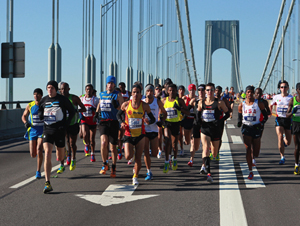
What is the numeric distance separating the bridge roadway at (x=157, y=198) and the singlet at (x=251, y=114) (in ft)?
3.33

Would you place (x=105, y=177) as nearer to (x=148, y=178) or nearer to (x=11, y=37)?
(x=148, y=178)

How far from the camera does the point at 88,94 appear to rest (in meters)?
11.5

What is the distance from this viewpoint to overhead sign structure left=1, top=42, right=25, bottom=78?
21.8m

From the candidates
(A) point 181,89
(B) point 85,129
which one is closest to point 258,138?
(A) point 181,89

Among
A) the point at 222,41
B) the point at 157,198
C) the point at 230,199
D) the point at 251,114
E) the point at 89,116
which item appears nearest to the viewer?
the point at 230,199

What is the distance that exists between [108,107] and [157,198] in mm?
2964

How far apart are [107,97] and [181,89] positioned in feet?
10.3

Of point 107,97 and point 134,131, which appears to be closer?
point 134,131

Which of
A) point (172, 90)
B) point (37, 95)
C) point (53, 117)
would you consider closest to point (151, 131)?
point (172, 90)

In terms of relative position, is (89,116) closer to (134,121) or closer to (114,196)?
(134,121)

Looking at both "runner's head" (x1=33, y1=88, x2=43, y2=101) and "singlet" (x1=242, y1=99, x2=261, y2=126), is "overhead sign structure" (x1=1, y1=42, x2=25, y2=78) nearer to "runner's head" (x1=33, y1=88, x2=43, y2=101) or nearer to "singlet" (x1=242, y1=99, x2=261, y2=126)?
"runner's head" (x1=33, y1=88, x2=43, y2=101)

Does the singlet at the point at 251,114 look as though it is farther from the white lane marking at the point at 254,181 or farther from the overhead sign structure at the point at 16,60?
the overhead sign structure at the point at 16,60

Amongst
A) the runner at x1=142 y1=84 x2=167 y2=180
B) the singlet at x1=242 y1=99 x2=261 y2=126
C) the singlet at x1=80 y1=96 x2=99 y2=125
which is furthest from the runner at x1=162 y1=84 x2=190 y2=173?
the singlet at x1=80 y1=96 x2=99 y2=125

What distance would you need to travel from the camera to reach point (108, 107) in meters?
9.29
